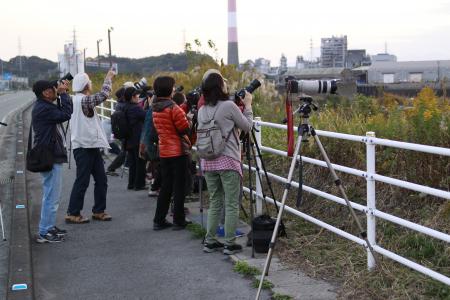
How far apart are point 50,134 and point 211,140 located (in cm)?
207

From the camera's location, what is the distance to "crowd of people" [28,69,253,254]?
5625 mm

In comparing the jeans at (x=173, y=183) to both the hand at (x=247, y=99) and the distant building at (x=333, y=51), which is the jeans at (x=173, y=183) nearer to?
the hand at (x=247, y=99)

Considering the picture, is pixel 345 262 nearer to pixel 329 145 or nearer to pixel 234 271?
pixel 234 271

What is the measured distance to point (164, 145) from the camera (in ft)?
22.3

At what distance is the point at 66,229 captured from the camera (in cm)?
729

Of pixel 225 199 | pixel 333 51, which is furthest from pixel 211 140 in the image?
pixel 333 51

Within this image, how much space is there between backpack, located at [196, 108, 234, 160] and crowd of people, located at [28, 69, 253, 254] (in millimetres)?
18

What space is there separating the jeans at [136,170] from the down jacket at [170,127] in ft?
8.92

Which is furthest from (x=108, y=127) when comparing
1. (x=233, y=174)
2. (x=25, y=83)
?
(x=25, y=83)

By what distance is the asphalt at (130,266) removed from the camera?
16.5ft

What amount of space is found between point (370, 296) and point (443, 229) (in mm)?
1230

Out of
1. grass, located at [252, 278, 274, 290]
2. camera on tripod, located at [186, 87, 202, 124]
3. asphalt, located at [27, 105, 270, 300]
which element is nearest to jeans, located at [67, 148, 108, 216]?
asphalt, located at [27, 105, 270, 300]

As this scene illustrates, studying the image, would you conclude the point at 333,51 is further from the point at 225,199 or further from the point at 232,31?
the point at 225,199

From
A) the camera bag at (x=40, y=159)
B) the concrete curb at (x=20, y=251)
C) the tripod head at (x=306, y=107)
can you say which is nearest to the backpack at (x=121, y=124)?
the concrete curb at (x=20, y=251)
